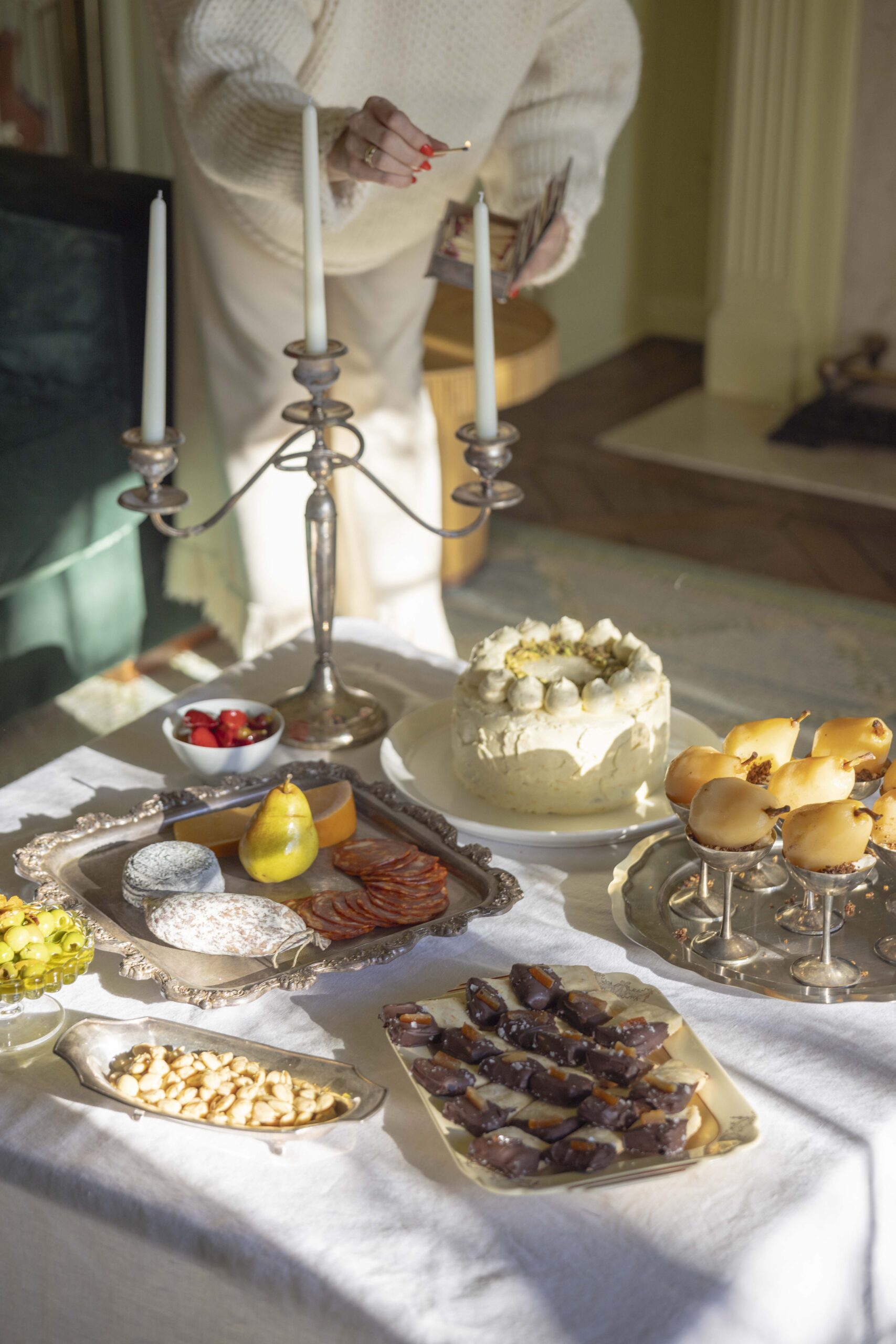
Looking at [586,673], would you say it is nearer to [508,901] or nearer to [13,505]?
[508,901]

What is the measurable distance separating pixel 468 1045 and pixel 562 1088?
0.23 feet

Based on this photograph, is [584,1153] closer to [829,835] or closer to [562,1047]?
[562,1047]

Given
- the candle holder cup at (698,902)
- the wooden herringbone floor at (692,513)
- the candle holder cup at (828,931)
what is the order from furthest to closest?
the wooden herringbone floor at (692,513) → the candle holder cup at (698,902) → the candle holder cup at (828,931)

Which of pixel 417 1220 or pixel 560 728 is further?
pixel 560 728

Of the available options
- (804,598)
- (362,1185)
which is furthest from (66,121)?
(362,1185)

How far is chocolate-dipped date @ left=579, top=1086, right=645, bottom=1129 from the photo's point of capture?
851 millimetres

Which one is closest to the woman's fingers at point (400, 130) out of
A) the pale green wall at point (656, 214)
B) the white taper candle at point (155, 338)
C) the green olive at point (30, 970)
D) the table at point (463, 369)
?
the white taper candle at point (155, 338)

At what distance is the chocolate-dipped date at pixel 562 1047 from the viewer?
0.90m

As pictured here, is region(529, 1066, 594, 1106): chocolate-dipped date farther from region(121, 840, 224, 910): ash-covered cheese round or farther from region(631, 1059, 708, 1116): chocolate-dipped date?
region(121, 840, 224, 910): ash-covered cheese round

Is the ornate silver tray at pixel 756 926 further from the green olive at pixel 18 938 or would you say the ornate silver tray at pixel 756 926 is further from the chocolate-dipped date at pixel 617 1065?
the green olive at pixel 18 938

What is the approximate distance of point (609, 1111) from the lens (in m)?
0.85

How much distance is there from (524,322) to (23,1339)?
2292 mm

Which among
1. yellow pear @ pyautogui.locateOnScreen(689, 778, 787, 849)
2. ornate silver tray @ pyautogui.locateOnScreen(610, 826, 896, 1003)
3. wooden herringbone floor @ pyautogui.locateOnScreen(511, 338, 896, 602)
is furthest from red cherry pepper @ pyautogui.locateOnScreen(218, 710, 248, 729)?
wooden herringbone floor @ pyautogui.locateOnScreen(511, 338, 896, 602)

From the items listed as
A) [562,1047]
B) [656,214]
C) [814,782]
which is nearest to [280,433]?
[814,782]
